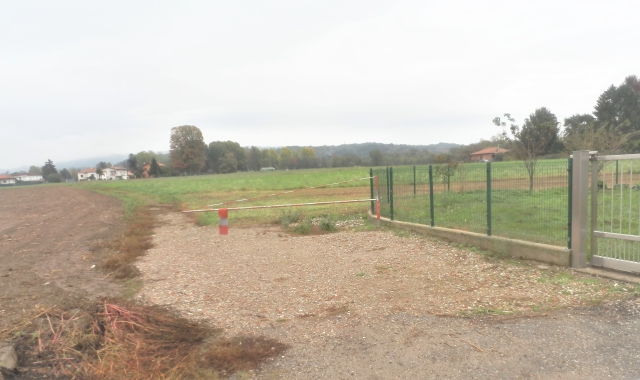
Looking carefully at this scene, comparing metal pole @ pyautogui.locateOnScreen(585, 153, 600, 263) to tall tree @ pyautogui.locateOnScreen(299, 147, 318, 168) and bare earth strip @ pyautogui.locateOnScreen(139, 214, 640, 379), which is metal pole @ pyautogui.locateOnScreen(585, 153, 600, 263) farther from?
tall tree @ pyautogui.locateOnScreen(299, 147, 318, 168)

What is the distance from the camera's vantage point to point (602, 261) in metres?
6.75

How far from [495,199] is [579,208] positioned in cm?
185

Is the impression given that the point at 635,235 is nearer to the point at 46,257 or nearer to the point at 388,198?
the point at 388,198

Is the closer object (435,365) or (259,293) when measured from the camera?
(435,365)

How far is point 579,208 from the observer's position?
22.5ft

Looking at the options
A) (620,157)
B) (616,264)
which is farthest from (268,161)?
(620,157)

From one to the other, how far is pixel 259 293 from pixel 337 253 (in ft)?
Answer: 9.77

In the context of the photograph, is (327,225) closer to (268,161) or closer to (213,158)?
(213,158)

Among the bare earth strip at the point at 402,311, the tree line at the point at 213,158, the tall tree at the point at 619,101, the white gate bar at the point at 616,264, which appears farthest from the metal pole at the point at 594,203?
the tree line at the point at 213,158

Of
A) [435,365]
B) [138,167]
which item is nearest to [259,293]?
[435,365]

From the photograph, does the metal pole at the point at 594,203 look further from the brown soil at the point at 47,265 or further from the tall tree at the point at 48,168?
the tall tree at the point at 48,168

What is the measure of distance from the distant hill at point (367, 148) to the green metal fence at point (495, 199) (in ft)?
142

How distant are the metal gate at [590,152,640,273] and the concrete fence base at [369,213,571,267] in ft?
1.55

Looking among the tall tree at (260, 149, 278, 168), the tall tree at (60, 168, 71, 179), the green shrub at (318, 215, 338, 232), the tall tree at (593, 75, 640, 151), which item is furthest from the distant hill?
the tall tree at (60, 168, 71, 179)
